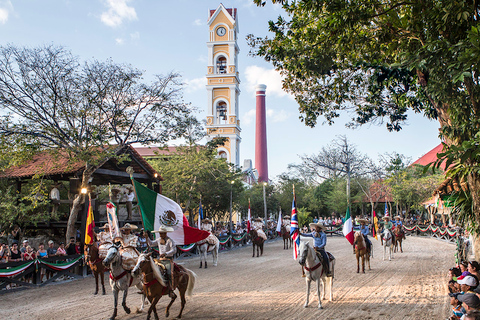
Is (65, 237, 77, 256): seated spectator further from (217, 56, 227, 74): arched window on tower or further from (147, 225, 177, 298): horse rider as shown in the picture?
(217, 56, 227, 74): arched window on tower

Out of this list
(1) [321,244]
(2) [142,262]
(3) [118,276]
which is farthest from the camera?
(1) [321,244]

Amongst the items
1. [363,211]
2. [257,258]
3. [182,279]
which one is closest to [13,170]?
[257,258]

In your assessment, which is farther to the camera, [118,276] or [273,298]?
[273,298]

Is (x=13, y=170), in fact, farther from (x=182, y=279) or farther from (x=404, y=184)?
(x=404, y=184)

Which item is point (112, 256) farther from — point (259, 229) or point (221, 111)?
point (221, 111)

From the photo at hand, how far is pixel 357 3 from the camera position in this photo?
10750 millimetres

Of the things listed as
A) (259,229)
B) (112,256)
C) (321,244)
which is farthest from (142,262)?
(259,229)

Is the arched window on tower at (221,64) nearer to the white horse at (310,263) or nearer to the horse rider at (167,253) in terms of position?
the horse rider at (167,253)

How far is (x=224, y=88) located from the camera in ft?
192

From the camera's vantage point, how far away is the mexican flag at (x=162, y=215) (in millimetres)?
10008

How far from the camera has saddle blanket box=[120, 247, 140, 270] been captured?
9922 mm

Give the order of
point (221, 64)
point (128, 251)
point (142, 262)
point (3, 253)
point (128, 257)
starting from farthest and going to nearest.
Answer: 1. point (221, 64)
2. point (3, 253)
3. point (128, 251)
4. point (128, 257)
5. point (142, 262)

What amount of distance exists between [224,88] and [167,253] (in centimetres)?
5015

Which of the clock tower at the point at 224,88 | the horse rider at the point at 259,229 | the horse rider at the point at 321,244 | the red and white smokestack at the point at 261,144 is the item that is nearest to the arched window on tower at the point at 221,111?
the clock tower at the point at 224,88
